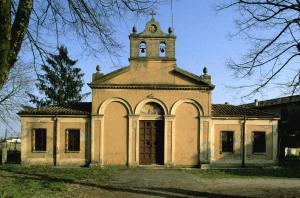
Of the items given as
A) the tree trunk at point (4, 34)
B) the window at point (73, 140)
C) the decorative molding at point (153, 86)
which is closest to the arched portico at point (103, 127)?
the decorative molding at point (153, 86)

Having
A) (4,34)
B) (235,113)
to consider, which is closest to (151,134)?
(235,113)

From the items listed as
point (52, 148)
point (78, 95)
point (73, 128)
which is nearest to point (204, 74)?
point (73, 128)

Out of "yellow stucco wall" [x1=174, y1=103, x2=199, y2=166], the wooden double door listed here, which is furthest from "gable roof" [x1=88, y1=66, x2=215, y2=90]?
the wooden double door

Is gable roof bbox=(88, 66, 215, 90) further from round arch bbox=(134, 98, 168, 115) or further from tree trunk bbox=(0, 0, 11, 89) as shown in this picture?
tree trunk bbox=(0, 0, 11, 89)

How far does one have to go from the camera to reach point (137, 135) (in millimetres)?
28453

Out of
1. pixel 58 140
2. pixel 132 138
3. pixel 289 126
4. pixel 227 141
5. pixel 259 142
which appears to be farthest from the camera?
pixel 289 126

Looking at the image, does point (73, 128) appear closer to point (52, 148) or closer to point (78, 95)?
point (52, 148)

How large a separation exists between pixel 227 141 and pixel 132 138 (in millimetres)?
6522

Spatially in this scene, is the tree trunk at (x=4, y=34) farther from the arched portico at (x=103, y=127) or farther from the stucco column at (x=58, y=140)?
the stucco column at (x=58, y=140)

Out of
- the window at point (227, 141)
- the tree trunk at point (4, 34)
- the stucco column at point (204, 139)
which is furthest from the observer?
the window at point (227, 141)

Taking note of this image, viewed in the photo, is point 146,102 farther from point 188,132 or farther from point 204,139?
point 204,139

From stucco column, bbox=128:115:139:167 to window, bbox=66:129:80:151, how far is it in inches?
137

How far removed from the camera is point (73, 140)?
94.9ft

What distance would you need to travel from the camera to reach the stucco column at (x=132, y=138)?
28.2 m
